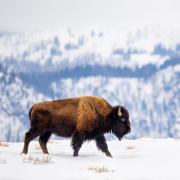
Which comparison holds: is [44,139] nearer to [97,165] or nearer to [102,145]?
[102,145]

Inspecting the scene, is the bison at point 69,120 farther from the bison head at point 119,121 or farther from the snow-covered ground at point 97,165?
the snow-covered ground at point 97,165

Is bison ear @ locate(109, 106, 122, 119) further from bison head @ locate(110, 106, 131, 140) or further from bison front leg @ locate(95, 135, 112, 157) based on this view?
bison front leg @ locate(95, 135, 112, 157)

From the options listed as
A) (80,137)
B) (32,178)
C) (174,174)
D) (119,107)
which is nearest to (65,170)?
(32,178)

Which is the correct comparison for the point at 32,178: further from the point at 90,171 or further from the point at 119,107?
the point at 119,107

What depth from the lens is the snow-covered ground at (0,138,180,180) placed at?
12.8 m

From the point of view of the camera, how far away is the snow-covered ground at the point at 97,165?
12.8m

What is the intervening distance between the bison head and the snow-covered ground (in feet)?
2.30

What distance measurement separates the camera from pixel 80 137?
17.8m

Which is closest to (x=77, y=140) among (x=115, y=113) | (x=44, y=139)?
(x=44, y=139)

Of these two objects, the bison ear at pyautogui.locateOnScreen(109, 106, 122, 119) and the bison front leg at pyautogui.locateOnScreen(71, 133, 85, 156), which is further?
the bison ear at pyautogui.locateOnScreen(109, 106, 122, 119)

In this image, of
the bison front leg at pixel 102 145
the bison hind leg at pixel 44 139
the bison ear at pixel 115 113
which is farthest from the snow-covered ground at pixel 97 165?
the bison ear at pixel 115 113

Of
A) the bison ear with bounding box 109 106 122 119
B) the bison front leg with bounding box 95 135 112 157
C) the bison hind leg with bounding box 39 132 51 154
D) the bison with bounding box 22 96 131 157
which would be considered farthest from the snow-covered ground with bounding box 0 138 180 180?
→ the bison ear with bounding box 109 106 122 119

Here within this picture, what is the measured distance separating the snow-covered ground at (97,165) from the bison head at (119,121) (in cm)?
70

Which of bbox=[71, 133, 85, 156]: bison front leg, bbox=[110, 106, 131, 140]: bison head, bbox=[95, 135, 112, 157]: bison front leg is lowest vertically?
bbox=[95, 135, 112, 157]: bison front leg
